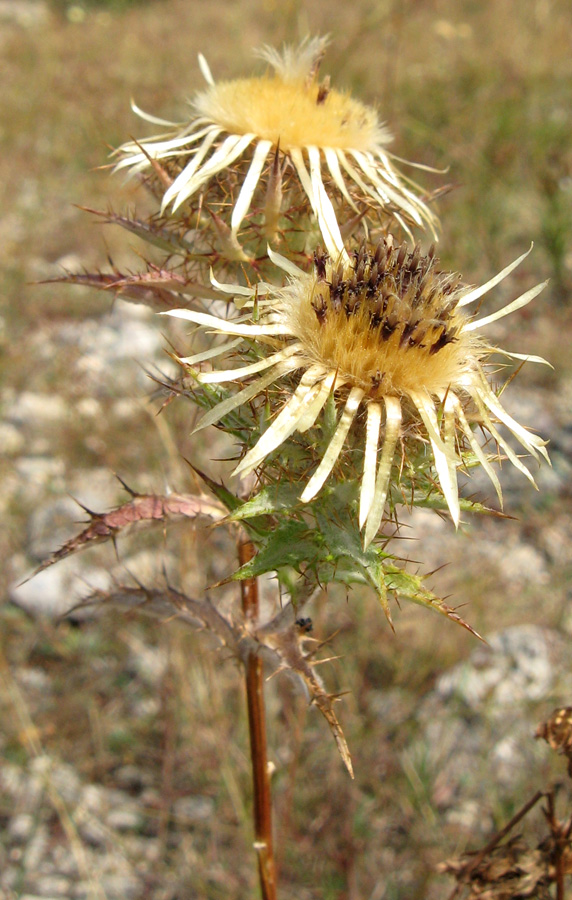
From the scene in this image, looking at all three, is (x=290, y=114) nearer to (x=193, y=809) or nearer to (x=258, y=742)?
(x=258, y=742)

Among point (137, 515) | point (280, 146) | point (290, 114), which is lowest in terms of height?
point (137, 515)

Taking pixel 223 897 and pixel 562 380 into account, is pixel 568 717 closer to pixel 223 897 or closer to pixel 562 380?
pixel 223 897

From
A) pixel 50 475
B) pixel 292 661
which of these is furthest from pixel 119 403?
pixel 292 661

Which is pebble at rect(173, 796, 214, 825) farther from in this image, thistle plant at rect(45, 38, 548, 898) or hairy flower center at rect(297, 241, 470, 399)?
hairy flower center at rect(297, 241, 470, 399)

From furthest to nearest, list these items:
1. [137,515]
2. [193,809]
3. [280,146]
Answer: [193,809] → [280,146] → [137,515]

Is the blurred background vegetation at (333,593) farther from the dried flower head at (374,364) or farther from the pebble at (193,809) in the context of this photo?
the dried flower head at (374,364)

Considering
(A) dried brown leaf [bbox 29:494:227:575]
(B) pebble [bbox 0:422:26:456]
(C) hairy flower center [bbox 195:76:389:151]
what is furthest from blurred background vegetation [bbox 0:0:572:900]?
(A) dried brown leaf [bbox 29:494:227:575]

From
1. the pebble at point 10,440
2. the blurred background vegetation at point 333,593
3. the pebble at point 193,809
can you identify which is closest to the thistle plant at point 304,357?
the blurred background vegetation at point 333,593

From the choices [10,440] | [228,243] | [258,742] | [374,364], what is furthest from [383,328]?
[10,440]
